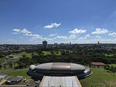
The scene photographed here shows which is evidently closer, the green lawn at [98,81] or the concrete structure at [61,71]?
the green lawn at [98,81]

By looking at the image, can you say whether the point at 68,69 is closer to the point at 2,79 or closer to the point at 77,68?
the point at 77,68

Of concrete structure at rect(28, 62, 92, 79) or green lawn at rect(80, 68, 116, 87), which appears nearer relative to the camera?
green lawn at rect(80, 68, 116, 87)

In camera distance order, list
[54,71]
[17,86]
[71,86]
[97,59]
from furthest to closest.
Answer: [97,59] → [54,71] → [17,86] → [71,86]

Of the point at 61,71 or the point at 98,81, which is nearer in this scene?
the point at 98,81

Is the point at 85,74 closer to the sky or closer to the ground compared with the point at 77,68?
closer to the ground

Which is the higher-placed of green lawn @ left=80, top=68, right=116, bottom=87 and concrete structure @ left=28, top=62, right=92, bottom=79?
concrete structure @ left=28, top=62, right=92, bottom=79

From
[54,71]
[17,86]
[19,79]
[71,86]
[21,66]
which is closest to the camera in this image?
[71,86]

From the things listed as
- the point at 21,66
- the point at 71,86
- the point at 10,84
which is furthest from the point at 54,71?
the point at 21,66

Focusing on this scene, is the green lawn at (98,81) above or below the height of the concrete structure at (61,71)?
below

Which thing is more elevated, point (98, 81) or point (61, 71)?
point (61, 71)

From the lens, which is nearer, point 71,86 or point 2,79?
point 71,86
